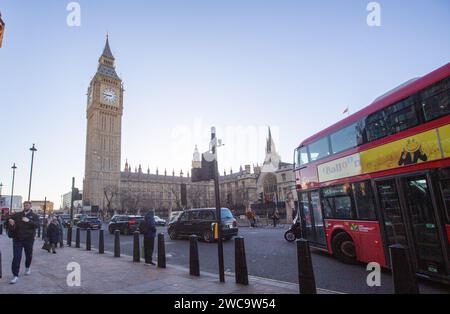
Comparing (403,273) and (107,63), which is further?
(107,63)

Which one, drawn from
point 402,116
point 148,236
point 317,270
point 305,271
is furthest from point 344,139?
point 148,236

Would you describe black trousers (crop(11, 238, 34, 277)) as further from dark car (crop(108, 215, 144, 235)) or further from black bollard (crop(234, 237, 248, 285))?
dark car (crop(108, 215, 144, 235))

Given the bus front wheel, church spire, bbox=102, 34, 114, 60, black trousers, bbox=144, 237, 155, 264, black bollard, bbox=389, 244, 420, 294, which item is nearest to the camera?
black bollard, bbox=389, 244, 420, 294

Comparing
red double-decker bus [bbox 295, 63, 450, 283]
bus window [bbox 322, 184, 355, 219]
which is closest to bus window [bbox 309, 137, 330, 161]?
red double-decker bus [bbox 295, 63, 450, 283]

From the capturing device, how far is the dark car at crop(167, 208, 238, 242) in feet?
45.9

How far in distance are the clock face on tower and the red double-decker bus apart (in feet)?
308

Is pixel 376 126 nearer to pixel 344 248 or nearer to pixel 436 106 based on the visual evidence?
pixel 436 106

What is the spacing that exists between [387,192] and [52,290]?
764 centimetres

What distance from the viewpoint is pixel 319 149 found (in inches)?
347

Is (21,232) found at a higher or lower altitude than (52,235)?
→ higher

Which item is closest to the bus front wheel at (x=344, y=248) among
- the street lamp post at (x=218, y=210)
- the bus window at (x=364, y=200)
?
the bus window at (x=364, y=200)

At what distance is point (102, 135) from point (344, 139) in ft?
303

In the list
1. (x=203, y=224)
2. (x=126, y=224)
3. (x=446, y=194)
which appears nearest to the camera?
(x=446, y=194)

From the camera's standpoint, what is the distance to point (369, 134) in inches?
272
